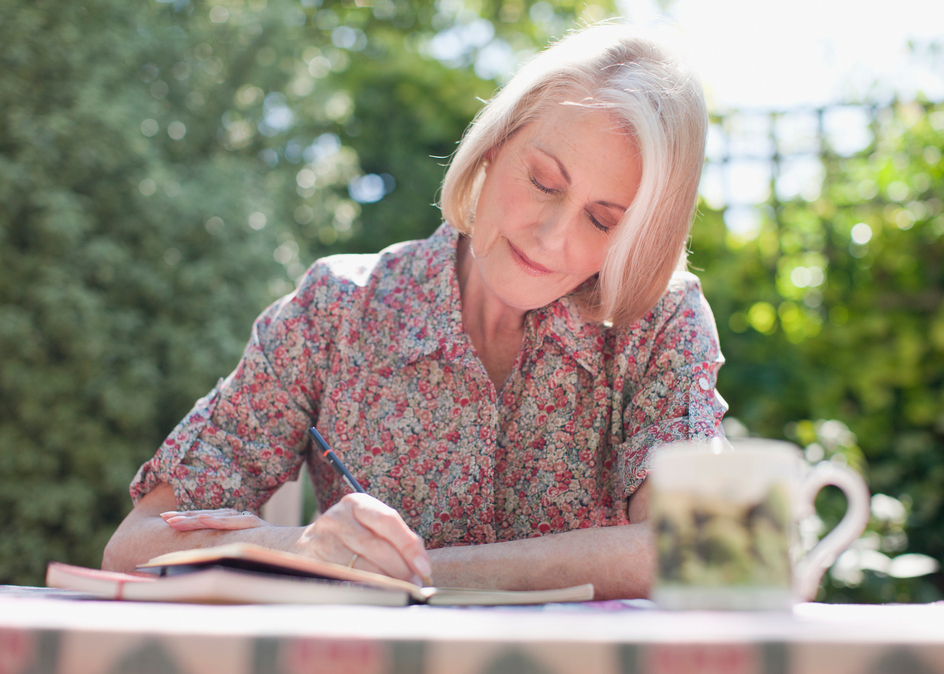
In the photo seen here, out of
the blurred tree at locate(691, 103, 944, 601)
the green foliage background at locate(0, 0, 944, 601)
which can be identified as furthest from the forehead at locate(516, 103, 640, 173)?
the blurred tree at locate(691, 103, 944, 601)

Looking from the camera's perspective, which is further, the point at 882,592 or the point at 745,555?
the point at 882,592

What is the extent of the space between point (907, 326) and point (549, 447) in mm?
2518

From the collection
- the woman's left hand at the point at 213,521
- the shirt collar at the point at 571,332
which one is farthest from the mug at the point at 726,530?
the shirt collar at the point at 571,332

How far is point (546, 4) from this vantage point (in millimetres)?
5887

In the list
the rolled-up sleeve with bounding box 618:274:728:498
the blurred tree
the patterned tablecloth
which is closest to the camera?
the patterned tablecloth

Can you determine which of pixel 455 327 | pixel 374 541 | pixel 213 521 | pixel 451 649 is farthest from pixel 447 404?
pixel 451 649

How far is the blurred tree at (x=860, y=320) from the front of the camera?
310cm

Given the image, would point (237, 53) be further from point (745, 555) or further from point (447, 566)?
point (745, 555)

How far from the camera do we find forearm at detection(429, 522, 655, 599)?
85 cm

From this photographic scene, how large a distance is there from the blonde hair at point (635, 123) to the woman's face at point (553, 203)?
0.09 feet

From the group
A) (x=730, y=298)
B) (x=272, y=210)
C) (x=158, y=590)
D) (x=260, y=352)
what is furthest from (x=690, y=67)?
(x=272, y=210)

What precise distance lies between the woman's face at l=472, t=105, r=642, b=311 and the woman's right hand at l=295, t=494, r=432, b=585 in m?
0.62

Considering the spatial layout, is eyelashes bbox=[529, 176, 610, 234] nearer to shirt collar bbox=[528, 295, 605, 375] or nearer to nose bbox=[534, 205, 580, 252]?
nose bbox=[534, 205, 580, 252]

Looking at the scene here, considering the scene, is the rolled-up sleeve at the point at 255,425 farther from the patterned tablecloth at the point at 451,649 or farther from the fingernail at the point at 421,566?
the patterned tablecloth at the point at 451,649
